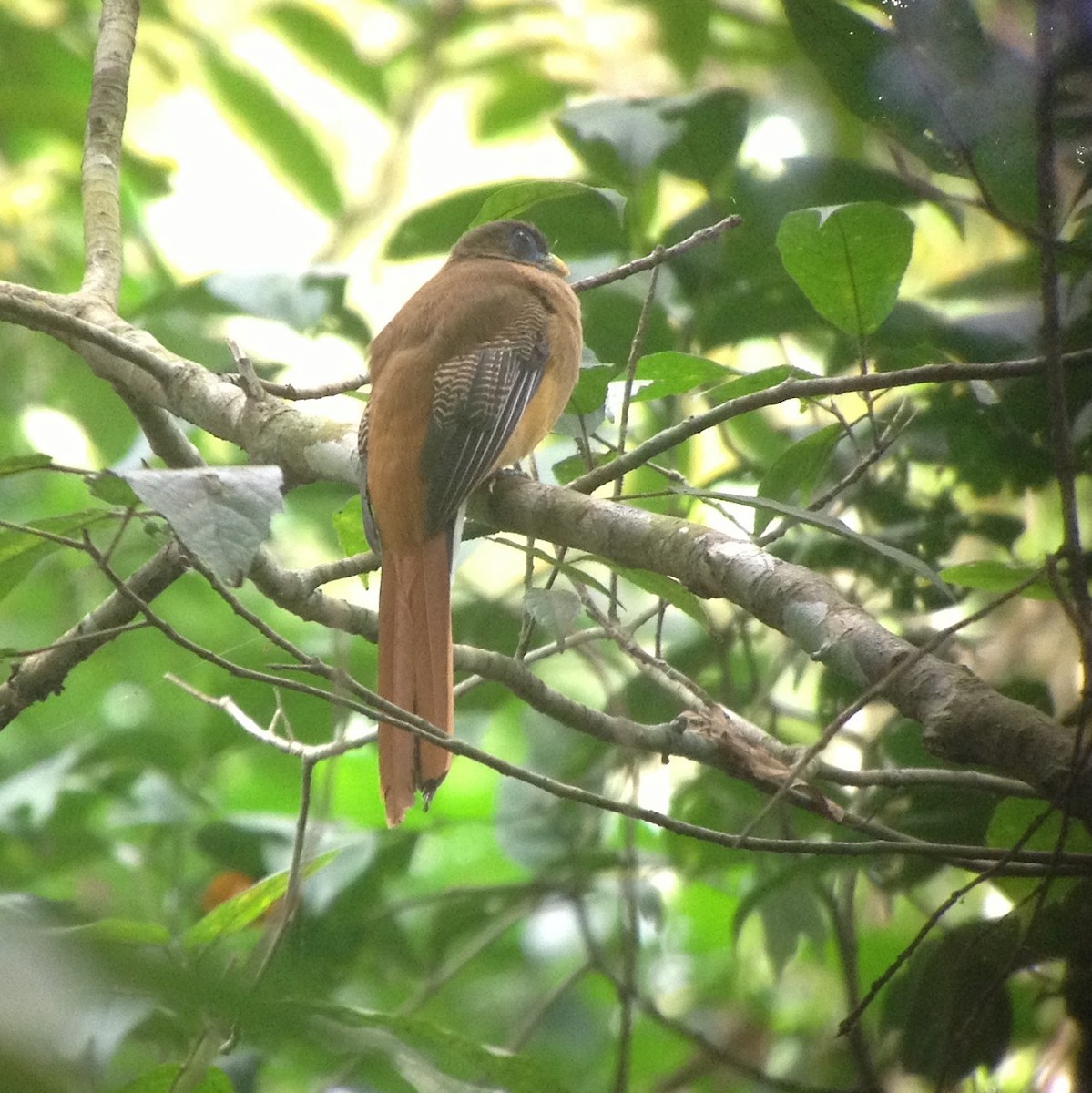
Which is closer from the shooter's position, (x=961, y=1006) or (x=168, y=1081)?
(x=168, y=1081)

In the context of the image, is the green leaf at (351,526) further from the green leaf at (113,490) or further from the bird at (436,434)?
the green leaf at (113,490)

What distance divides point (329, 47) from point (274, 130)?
0.23 meters

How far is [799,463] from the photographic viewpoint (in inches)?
60.9

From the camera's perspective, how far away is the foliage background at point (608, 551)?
3.73 feet

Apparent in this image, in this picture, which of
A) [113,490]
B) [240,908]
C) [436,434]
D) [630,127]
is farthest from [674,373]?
[240,908]

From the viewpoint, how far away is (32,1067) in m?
0.37

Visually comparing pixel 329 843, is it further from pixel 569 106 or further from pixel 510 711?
pixel 569 106

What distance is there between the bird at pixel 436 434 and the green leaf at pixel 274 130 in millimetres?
541

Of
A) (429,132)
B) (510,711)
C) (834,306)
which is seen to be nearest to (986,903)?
(834,306)

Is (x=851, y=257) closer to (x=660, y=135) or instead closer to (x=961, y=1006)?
(x=660, y=135)

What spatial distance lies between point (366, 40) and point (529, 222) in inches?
18.6

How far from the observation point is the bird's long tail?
149cm

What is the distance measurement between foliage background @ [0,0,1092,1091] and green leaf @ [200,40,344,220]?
1 centimetres

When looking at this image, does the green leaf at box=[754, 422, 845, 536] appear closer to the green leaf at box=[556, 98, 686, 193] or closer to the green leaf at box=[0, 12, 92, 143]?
the green leaf at box=[556, 98, 686, 193]
